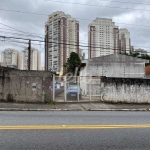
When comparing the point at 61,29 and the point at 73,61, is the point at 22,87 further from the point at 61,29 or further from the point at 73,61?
the point at 73,61

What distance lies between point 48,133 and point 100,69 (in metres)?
19.0

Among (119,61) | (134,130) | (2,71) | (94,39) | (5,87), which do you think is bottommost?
(134,130)

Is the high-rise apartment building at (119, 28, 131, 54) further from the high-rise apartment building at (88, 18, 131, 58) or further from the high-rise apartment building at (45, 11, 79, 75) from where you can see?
the high-rise apartment building at (45, 11, 79, 75)

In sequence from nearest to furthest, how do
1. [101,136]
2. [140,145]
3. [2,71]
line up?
[140,145] < [101,136] < [2,71]

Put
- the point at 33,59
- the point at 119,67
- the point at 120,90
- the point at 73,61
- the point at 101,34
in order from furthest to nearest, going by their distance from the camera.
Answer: the point at 33,59 < the point at 73,61 < the point at 119,67 < the point at 101,34 < the point at 120,90

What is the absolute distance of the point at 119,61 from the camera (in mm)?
24031

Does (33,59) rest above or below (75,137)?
above

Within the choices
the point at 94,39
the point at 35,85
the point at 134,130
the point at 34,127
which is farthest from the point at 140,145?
the point at 94,39

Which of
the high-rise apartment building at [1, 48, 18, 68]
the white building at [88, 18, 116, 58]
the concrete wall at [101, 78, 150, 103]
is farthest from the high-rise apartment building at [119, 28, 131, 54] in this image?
the high-rise apartment building at [1, 48, 18, 68]

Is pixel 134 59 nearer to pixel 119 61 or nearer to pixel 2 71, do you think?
pixel 119 61

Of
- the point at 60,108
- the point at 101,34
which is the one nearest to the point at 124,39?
the point at 101,34

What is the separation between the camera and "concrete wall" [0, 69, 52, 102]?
47.7 feet

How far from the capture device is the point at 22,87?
14.6 m

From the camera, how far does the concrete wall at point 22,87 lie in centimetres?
1453
